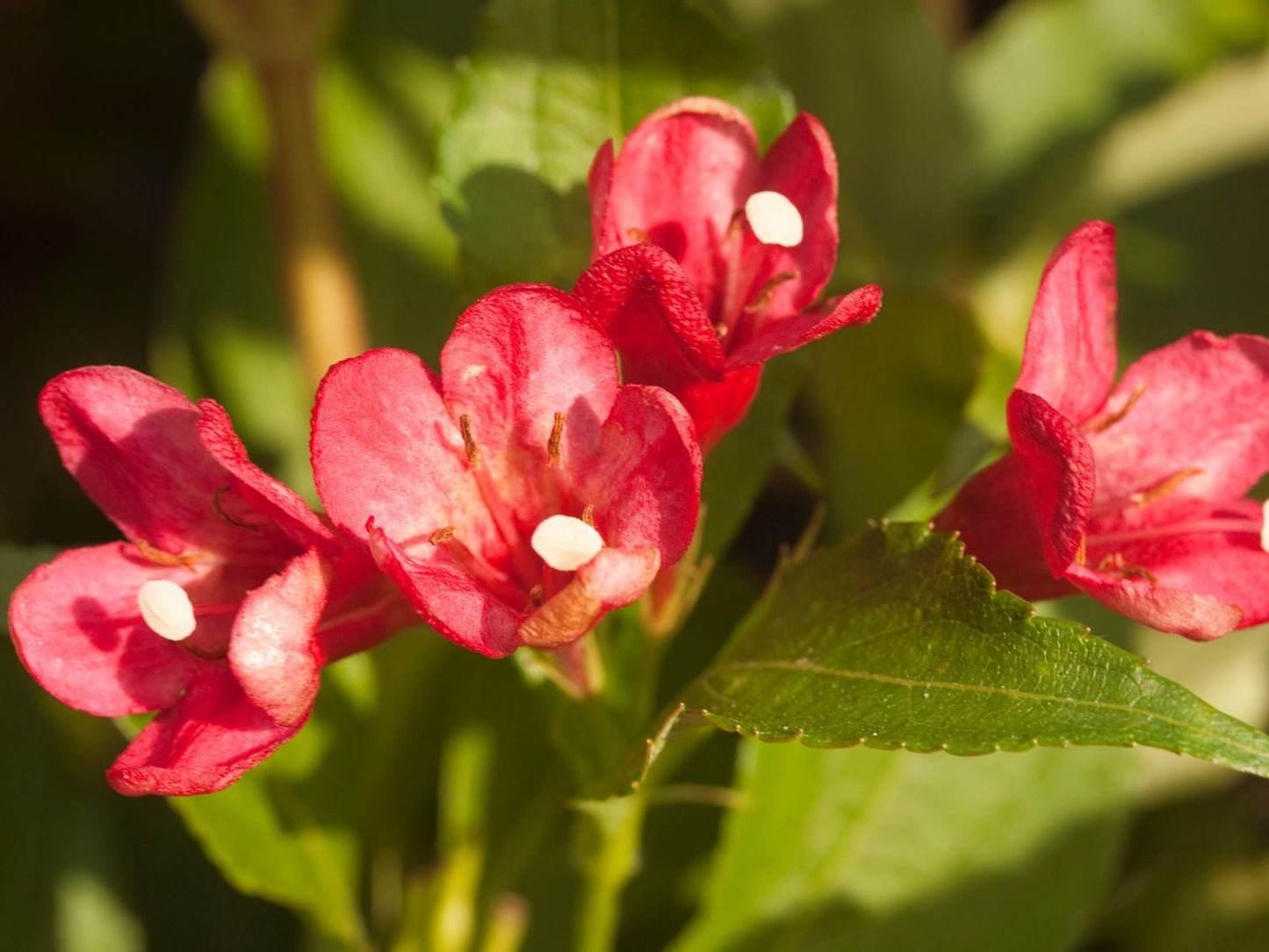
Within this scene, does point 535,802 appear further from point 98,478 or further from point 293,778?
point 98,478

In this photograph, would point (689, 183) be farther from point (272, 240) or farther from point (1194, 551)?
point (272, 240)

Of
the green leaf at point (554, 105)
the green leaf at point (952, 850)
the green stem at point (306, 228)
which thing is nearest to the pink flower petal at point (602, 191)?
the green leaf at point (554, 105)

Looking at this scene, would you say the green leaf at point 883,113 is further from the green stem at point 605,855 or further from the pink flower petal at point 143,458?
the pink flower petal at point 143,458

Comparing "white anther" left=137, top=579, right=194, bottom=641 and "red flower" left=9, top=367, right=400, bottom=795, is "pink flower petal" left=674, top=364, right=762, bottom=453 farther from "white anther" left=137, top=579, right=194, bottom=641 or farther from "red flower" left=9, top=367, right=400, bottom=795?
"white anther" left=137, top=579, right=194, bottom=641

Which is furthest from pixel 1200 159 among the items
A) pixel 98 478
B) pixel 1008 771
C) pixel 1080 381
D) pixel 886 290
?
pixel 98 478

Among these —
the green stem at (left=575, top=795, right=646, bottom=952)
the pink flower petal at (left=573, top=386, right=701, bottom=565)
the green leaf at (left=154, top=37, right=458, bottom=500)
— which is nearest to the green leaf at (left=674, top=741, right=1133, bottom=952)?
the green stem at (left=575, top=795, right=646, bottom=952)
